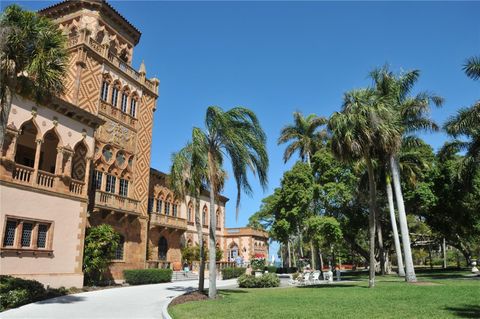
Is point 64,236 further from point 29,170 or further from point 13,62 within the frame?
point 13,62

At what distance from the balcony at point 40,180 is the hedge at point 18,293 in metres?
5.14

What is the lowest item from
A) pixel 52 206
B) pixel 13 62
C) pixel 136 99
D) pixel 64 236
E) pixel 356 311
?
pixel 356 311

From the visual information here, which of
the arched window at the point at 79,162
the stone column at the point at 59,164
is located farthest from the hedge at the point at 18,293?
the arched window at the point at 79,162

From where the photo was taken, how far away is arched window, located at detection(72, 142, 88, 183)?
2340 centimetres

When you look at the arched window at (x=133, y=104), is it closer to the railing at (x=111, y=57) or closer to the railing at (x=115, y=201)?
the railing at (x=111, y=57)

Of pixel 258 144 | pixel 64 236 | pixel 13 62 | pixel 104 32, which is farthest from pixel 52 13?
pixel 258 144

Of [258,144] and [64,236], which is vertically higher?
[258,144]

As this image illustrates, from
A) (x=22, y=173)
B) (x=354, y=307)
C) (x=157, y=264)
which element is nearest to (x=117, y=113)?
(x=22, y=173)

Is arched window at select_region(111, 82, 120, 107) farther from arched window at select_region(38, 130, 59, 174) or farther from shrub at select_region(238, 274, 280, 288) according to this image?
shrub at select_region(238, 274, 280, 288)

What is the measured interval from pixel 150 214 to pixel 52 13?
17630mm

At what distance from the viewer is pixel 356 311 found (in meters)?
12.0

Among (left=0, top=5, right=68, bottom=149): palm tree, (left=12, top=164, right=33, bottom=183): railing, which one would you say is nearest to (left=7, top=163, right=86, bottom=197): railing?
(left=12, top=164, right=33, bottom=183): railing

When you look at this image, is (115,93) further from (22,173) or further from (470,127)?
(470,127)

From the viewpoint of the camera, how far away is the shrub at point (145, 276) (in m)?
26.4
